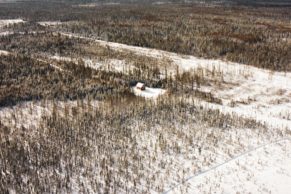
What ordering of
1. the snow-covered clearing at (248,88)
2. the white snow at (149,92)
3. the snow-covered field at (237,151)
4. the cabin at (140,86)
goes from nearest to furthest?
the snow-covered field at (237,151), the snow-covered clearing at (248,88), the white snow at (149,92), the cabin at (140,86)

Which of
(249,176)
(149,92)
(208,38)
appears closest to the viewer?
(249,176)

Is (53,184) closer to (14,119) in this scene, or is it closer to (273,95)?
(14,119)

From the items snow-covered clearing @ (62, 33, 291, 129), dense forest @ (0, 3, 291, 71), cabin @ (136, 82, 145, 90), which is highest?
dense forest @ (0, 3, 291, 71)

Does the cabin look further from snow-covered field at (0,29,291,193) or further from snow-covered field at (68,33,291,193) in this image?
snow-covered field at (68,33,291,193)

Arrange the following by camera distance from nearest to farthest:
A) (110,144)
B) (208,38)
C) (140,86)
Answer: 1. (110,144)
2. (140,86)
3. (208,38)

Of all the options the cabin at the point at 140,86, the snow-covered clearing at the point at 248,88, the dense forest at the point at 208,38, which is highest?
the dense forest at the point at 208,38

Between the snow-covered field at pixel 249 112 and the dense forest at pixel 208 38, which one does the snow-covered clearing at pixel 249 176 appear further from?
the dense forest at pixel 208 38

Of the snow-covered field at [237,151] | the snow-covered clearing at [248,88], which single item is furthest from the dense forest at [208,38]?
the snow-covered field at [237,151]

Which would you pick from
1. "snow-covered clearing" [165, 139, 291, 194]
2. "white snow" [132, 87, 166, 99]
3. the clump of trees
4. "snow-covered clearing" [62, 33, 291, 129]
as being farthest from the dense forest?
"snow-covered clearing" [165, 139, 291, 194]

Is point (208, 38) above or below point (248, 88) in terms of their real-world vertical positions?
above

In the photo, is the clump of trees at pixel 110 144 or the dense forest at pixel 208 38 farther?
the dense forest at pixel 208 38

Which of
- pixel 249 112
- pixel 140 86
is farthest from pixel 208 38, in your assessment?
pixel 249 112

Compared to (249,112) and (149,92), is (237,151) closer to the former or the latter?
(249,112)
